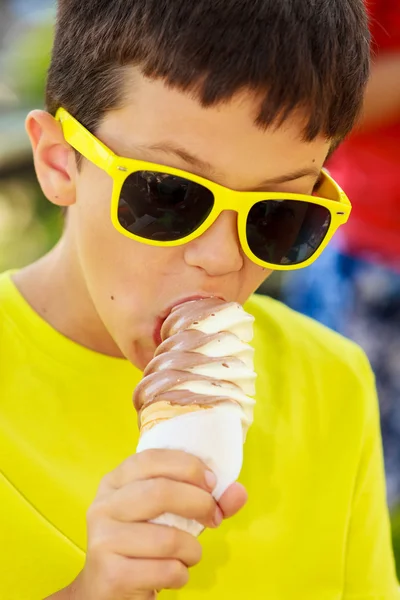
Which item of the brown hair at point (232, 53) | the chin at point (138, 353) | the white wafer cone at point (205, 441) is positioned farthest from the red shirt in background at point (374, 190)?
the white wafer cone at point (205, 441)

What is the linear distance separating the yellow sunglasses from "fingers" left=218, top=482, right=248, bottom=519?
56 cm

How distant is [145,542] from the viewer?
4.86 ft

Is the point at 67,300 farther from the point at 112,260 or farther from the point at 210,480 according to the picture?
the point at 210,480

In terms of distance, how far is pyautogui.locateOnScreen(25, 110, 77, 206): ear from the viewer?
2061 mm

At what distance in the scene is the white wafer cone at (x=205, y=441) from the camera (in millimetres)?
1575

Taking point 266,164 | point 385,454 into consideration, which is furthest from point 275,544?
point 385,454

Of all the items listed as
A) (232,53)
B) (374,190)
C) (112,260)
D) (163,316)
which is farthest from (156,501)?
(374,190)

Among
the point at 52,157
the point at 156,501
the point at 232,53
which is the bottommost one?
the point at 156,501

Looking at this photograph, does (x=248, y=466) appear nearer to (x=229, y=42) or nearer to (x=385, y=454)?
(x=229, y=42)

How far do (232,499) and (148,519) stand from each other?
15 centimetres

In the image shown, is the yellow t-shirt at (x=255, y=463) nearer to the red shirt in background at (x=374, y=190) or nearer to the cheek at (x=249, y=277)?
the cheek at (x=249, y=277)

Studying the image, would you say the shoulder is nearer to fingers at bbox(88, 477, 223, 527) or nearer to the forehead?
the forehead

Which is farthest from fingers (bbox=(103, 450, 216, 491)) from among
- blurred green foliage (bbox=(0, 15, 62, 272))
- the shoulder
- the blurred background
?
blurred green foliage (bbox=(0, 15, 62, 272))

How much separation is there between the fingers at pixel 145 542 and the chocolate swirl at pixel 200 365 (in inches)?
8.2
